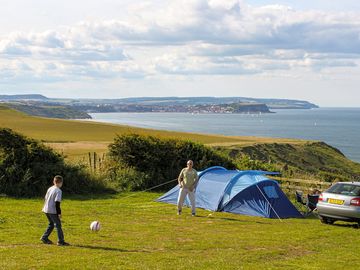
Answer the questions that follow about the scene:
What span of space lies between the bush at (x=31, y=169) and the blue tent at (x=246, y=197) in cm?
674

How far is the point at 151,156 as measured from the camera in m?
28.8

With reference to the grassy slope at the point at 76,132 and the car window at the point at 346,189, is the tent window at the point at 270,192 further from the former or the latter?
the grassy slope at the point at 76,132

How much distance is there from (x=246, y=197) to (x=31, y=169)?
10.3 meters

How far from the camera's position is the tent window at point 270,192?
2089 centimetres

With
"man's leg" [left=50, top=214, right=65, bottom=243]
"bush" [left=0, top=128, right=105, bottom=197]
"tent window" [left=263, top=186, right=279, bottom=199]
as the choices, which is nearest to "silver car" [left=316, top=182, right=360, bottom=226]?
"tent window" [left=263, top=186, right=279, bottom=199]

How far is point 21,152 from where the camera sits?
25125mm

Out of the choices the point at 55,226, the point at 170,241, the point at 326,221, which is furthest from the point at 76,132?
the point at 55,226

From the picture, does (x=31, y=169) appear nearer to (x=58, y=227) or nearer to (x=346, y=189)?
(x=58, y=227)

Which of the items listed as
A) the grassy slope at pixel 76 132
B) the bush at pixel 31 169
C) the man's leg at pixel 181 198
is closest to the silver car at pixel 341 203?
the man's leg at pixel 181 198

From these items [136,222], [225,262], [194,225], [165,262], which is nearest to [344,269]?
[225,262]

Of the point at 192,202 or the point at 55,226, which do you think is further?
the point at 192,202

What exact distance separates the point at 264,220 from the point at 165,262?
868cm

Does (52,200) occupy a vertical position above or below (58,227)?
above

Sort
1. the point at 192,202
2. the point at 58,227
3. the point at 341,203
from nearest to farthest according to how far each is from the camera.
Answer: the point at 58,227 → the point at 341,203 → the point at 192,202
